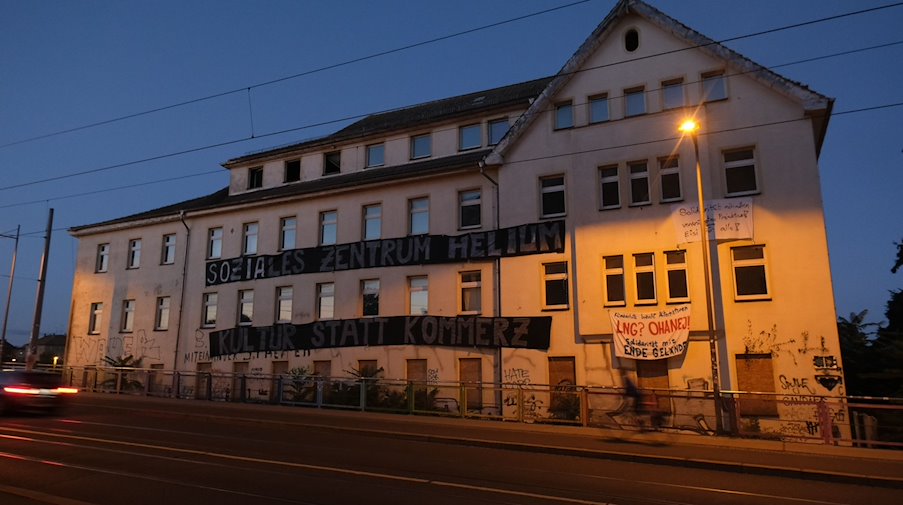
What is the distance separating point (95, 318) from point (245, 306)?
35.2ft

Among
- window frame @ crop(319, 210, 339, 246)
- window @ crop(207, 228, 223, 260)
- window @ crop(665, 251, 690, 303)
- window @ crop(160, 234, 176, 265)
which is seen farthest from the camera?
window @ crop(160, 234, 176, 265)

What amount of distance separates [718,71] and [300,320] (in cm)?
1869

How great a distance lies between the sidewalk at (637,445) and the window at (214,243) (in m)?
12.7

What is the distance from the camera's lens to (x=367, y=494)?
8414 mm

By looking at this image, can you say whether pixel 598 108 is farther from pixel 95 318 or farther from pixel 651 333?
pixel 95 318

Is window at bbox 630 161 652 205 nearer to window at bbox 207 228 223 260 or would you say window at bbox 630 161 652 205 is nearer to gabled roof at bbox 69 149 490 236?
gabled roof at bbox 69 149 490 236

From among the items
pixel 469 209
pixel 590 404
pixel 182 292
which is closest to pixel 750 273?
pixel 590 404

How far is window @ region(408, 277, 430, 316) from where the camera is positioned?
25.4m

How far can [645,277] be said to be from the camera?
21281 mm

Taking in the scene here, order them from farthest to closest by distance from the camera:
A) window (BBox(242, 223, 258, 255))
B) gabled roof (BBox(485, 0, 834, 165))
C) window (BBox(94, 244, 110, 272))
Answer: window (BBox(94, 244, 110, 272))
window (BBox(242, 223, 258, 255))
gabled roof (BBox(485, 0, 834, 165))

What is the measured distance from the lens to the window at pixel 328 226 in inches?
1122

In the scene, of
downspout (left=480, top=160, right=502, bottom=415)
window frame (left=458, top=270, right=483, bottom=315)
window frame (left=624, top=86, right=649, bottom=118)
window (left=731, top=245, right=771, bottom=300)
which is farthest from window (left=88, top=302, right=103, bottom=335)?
window (left=731, top=245, right=771, bottom=300)

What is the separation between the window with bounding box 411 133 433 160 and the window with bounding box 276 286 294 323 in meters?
8.08

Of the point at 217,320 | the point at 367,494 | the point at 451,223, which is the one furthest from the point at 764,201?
the point at 217,320
